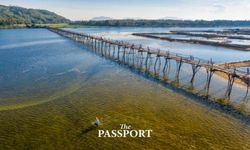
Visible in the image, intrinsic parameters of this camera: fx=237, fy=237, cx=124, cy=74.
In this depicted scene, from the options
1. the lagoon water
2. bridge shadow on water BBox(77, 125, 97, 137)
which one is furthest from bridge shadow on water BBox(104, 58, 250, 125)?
bridge shadow on water BBox(77, 125, 97, 137)

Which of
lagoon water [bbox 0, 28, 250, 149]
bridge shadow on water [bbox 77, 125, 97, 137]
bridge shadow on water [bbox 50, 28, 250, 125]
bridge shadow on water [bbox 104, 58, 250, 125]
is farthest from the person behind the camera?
bridge shadow on water [bbox 104, 58, 250, 125]

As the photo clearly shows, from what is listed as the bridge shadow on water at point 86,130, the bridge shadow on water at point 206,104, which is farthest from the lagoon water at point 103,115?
the bridge shadow on water at point 206,104

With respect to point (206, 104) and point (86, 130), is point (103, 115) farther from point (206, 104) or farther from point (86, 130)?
point (206, 104)

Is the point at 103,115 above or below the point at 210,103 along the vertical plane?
below

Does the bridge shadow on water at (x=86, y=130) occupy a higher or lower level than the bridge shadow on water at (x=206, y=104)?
lower

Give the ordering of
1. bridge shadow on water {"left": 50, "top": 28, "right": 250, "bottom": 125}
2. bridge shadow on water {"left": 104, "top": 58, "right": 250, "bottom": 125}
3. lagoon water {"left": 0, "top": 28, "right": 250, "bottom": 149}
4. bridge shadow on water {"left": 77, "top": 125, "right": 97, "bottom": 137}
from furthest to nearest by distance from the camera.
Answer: bridge shadow on water {"left": 104, "top": 58, "right": 250, "bottom": 125} < bridge shadow on water {"left": 50, "top": 28, "right": 250, "bottom": 125} < bridge shadow on water {"left": 77, "top": 125, "right": 97, "bottom": 137} < lagoon water {"left": 0, "top": 28, "right": 250, "bottom": 149}

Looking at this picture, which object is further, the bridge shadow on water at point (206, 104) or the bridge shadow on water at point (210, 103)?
the bridge shadow on water at point (210, 103)

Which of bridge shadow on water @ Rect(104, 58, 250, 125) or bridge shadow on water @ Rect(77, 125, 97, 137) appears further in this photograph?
bridge shadow on water @ Rect(104, 58, 250, 125)

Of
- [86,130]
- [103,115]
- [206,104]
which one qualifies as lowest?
[86,130]

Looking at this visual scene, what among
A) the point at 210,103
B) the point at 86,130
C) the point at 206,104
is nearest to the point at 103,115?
the point at 86,130

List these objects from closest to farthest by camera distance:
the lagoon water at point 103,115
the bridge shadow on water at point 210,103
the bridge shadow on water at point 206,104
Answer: the lagoon water at point 103,115, the bridge shadow on water at point 206,104, the bridge shadow on water at point 210,103

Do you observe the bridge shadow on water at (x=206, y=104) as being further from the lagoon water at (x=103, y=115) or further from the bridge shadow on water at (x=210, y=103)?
the lagoon water at (x=103, y=115)

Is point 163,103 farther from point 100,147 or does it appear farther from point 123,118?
point 100,147

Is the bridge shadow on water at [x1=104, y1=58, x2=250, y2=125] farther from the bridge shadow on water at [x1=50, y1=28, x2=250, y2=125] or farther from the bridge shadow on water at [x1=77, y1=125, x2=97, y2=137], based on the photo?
the bridge shadow on water at [x1=77, y1=125, x2=97, y2=137]
